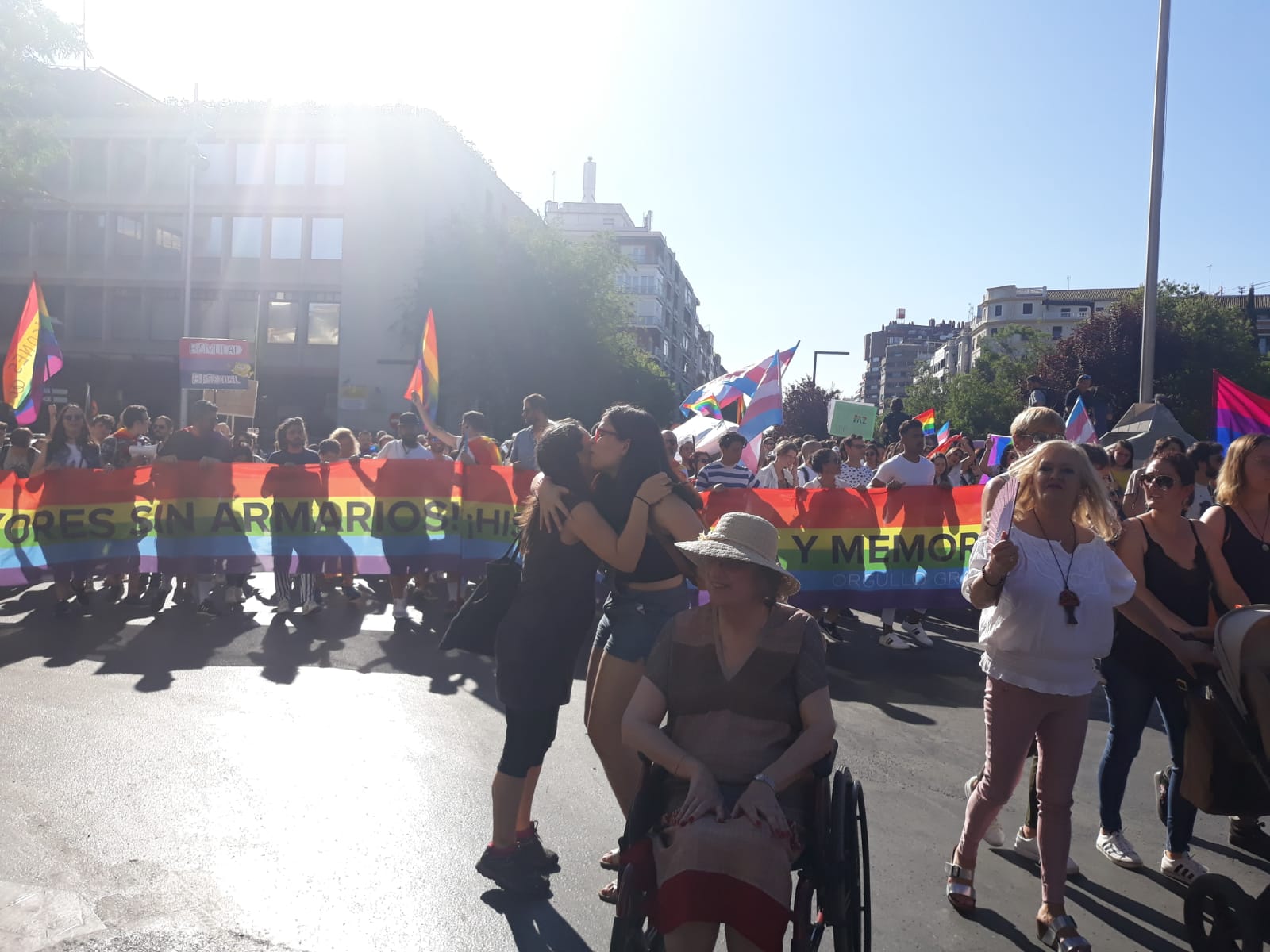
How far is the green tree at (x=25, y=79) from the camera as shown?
27203 millimetres

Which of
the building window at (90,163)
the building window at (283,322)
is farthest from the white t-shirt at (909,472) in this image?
the building window at (90,163)

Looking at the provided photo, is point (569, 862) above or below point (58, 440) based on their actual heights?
below

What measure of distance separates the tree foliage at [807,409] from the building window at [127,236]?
28973 millimetres

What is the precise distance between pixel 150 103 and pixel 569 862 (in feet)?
162

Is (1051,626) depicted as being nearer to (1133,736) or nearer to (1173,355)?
(1133,736)

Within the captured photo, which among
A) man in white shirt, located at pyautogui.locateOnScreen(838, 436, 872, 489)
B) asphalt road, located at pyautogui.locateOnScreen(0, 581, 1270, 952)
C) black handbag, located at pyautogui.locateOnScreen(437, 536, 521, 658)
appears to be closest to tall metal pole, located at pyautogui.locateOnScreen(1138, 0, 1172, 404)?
man in white shirt, located at pyautogui.locateOnScreen(838, 436, 872, 489)

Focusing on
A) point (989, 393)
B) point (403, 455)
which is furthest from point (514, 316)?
point (989, 393)

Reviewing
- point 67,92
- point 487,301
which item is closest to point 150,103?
point 67,92

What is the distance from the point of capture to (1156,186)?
14.9 metres

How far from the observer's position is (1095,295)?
120625mm

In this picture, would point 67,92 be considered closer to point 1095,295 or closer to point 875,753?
point 875,753

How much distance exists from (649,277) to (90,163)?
48658 millimetres

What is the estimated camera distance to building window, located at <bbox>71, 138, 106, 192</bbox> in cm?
4581

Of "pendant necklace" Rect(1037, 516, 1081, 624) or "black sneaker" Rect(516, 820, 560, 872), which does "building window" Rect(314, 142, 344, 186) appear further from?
"pendant necklace" Rect(1037, 516, 1081, 624)
